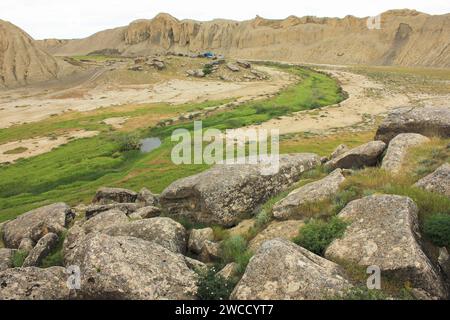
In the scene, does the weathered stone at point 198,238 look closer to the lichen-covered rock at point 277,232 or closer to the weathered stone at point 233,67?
the lichen-covered rock at point 277,232

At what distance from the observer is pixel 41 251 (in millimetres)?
18000

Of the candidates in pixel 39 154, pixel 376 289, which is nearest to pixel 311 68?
pixel 39 154

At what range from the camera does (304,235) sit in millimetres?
13281

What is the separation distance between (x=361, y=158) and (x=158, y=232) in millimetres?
11068

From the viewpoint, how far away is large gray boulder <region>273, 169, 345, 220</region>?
15.9 m

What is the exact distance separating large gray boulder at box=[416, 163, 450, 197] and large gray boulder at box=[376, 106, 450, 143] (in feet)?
24.4

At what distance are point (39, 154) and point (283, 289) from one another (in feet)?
190

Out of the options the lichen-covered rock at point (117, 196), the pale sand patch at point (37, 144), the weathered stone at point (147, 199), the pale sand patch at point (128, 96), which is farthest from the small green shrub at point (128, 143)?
the weathered stone at point (147, 199)

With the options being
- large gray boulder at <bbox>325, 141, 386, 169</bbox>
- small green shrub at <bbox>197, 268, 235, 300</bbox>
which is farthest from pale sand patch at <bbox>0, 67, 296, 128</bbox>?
small green shrub at <bbox>197, 268, 235, 300</bbox>

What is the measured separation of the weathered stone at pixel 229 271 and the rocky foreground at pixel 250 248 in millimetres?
45

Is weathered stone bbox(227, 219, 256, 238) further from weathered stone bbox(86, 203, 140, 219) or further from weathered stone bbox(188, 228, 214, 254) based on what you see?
weathered stone bbox(86, 203, 140, 219)

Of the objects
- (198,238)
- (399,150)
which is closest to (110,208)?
(198,238)

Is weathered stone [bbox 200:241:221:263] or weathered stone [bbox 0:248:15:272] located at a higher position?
weathered stone [bbox 200:241:221:263]
